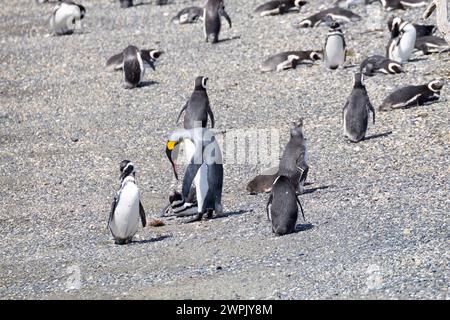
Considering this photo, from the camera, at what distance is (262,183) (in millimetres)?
11766

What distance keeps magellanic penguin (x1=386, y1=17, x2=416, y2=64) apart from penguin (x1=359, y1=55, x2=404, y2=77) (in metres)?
0.39

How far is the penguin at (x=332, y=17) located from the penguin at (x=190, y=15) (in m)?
2.53

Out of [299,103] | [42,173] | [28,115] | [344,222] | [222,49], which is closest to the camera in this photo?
[344,222]

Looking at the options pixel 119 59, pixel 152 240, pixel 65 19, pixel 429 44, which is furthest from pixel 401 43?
pixel 65 19

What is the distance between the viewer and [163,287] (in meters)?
8.91

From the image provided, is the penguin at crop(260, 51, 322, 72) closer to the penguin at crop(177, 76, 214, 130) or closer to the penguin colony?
the penguin colony

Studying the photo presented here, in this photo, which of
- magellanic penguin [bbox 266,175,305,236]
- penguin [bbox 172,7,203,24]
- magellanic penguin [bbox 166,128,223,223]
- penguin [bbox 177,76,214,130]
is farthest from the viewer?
penguin [bbox 172,7,203,24]

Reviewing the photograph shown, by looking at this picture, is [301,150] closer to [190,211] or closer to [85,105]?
[190,211]

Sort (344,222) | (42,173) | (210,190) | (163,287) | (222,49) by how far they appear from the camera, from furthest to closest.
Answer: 1. (222,49)
2. (42,173)
3. (210,190)
4. (344,222)
5. (163,287)

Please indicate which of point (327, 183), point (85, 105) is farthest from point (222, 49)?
point (327, 183)

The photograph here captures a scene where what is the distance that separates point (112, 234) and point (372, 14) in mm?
10524

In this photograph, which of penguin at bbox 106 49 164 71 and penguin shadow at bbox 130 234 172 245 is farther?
penguin at bbox 106 49 164 71

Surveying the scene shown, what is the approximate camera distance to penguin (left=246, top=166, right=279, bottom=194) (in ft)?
38.4

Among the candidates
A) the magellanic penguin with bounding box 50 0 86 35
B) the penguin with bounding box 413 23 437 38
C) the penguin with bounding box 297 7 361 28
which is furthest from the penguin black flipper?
the magellanic penguin with bounding box 50 0 86 35
